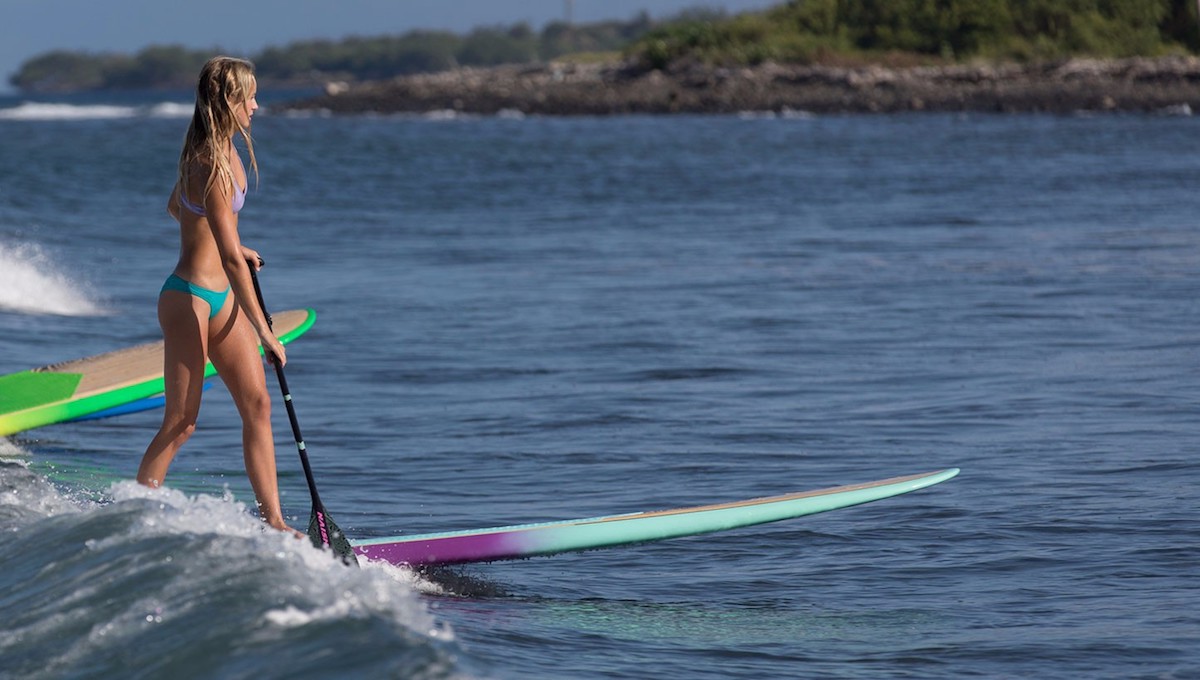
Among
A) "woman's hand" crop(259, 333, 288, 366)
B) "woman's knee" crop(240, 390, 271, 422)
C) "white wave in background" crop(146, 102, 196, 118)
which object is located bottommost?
"white wave in background" crop(146, 102, 196, 118)

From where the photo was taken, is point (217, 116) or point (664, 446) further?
point (664, 446)

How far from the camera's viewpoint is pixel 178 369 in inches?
199

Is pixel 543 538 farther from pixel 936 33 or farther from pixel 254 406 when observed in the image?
pixel 936 33

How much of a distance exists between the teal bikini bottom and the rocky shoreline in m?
42.4

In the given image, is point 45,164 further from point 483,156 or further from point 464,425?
point 464,425

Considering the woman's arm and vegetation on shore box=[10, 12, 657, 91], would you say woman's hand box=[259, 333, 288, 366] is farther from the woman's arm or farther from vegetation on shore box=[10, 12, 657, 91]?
vegetation on shore box=[10, 12, 657, 91]

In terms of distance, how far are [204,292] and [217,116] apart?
566 mm

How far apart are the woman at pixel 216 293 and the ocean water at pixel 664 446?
229mm

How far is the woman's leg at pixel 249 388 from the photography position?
503 centimetres

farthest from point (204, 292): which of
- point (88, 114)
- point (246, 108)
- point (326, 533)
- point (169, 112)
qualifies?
point (88, 114)

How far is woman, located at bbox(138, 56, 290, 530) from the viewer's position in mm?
4820

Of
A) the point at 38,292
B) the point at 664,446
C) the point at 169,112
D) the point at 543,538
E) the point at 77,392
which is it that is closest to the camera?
the point at 543,538

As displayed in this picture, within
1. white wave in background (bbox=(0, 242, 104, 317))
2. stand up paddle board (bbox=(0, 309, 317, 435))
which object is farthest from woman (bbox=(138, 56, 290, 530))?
white wave in background (bbox=(0, 242, 104, 317))

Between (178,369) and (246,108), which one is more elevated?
(246,108)
